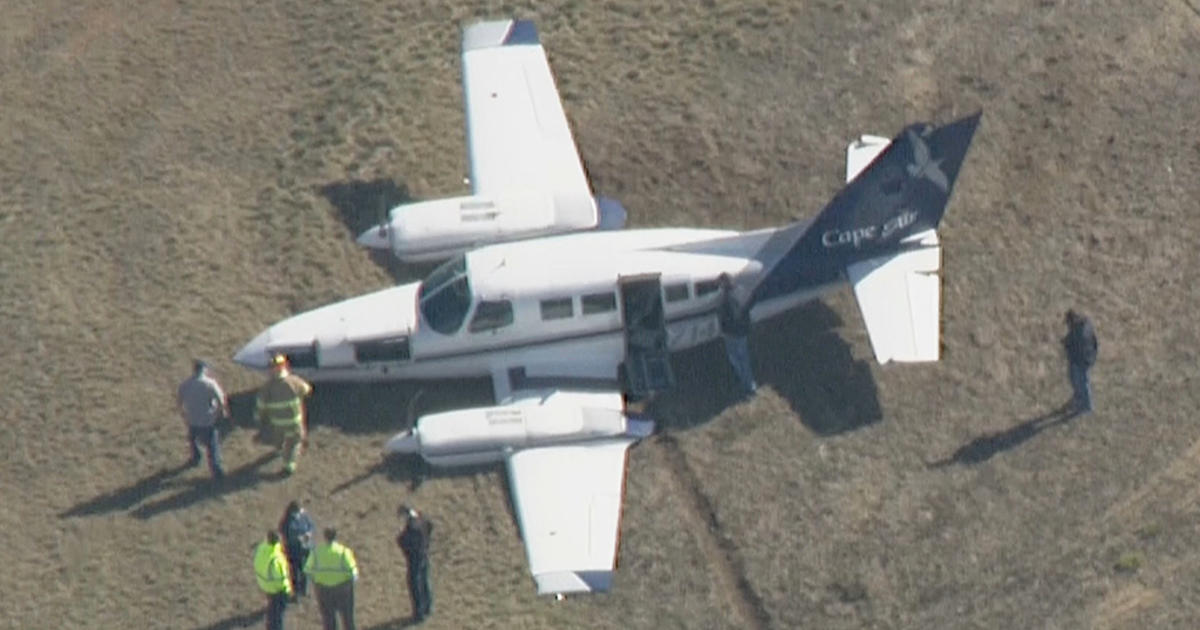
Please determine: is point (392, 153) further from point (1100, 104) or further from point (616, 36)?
point (1100, 104)

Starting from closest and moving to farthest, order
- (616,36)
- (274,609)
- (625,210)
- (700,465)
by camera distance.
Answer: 1. (274,609)
2. (700,465)
3. (625,210)
4. (616,36)

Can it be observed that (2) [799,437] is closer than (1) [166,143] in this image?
Yes

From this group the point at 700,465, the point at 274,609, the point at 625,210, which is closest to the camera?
the point at 274,609

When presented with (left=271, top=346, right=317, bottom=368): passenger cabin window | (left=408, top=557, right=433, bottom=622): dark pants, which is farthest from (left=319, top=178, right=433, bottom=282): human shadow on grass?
(left=408, top=557, right=433, bottom=622): dark pants

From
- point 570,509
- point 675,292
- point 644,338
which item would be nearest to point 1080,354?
point 675,292

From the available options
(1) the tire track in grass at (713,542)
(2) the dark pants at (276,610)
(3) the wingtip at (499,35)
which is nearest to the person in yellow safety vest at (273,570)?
(2) the dark pants at (276,610)

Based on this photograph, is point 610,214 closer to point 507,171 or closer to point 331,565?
point 507,171

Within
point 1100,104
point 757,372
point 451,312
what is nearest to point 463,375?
point 451,312
